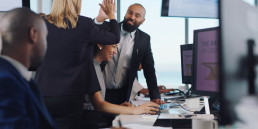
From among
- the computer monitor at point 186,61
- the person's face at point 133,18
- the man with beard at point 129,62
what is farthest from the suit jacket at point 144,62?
the computer monitor at point 186,61

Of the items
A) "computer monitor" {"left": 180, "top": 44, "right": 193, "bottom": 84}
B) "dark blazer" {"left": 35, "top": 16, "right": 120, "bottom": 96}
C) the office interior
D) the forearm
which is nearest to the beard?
the office interior

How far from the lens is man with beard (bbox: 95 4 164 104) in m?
2.49

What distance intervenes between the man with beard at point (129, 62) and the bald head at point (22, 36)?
4.53 feet

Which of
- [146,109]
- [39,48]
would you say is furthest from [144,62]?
[39,48]

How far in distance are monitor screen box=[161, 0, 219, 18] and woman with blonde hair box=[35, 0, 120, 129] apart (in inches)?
31.2

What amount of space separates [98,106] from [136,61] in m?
0.92

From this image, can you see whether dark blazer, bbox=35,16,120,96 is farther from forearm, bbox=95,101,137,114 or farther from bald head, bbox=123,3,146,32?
bald head, bbox=123,3,146,32

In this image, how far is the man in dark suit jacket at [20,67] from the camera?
818 millimetres

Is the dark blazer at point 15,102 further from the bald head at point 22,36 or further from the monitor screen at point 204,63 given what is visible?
the monitor screen at point 204,63

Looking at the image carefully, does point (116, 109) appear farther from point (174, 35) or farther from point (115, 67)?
point (174, 35)

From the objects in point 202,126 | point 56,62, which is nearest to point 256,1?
point 202,126

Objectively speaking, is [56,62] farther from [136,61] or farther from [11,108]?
[136,61]

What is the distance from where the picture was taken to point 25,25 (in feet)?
3.18

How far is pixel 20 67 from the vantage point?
3.10ft
